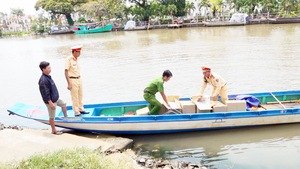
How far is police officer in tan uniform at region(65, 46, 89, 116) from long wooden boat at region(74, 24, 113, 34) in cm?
4543

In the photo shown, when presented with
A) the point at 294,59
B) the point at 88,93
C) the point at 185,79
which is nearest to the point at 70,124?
the point at 88,93

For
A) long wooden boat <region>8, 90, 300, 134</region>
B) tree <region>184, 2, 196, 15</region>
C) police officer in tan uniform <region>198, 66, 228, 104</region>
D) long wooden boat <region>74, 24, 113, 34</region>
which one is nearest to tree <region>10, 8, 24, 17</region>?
long wooden boat <region>74, 24, 113, 34</region>

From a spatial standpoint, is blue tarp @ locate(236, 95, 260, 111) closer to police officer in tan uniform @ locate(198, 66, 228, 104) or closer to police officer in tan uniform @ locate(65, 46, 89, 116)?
police officer in tan uniform @ locate(198, 66, 228, 104)

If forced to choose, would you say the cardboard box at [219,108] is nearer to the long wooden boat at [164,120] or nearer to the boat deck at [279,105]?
the long wooden boat at [164,120]

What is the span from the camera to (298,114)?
778 cm

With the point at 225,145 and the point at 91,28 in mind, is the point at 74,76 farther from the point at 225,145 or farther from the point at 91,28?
the point at 91,28

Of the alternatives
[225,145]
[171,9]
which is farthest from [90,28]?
[225,145]

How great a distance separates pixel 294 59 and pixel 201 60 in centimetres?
517

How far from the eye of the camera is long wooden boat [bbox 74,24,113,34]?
51344 mm

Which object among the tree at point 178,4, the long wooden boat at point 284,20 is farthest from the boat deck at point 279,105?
the tree at point 178,4

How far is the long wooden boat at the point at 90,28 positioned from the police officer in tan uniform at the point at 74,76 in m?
45.4

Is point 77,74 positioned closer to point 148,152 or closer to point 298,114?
point 148,152

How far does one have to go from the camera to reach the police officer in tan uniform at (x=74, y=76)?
7.09 meters

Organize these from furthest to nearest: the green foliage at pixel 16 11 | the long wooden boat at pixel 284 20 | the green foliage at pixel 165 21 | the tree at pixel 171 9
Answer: the green foliage at pixel 16 11 < the green foliage at pixel 165 21 < the tree at pixel 171 9 < the long wooden boat at pixel 284 20
